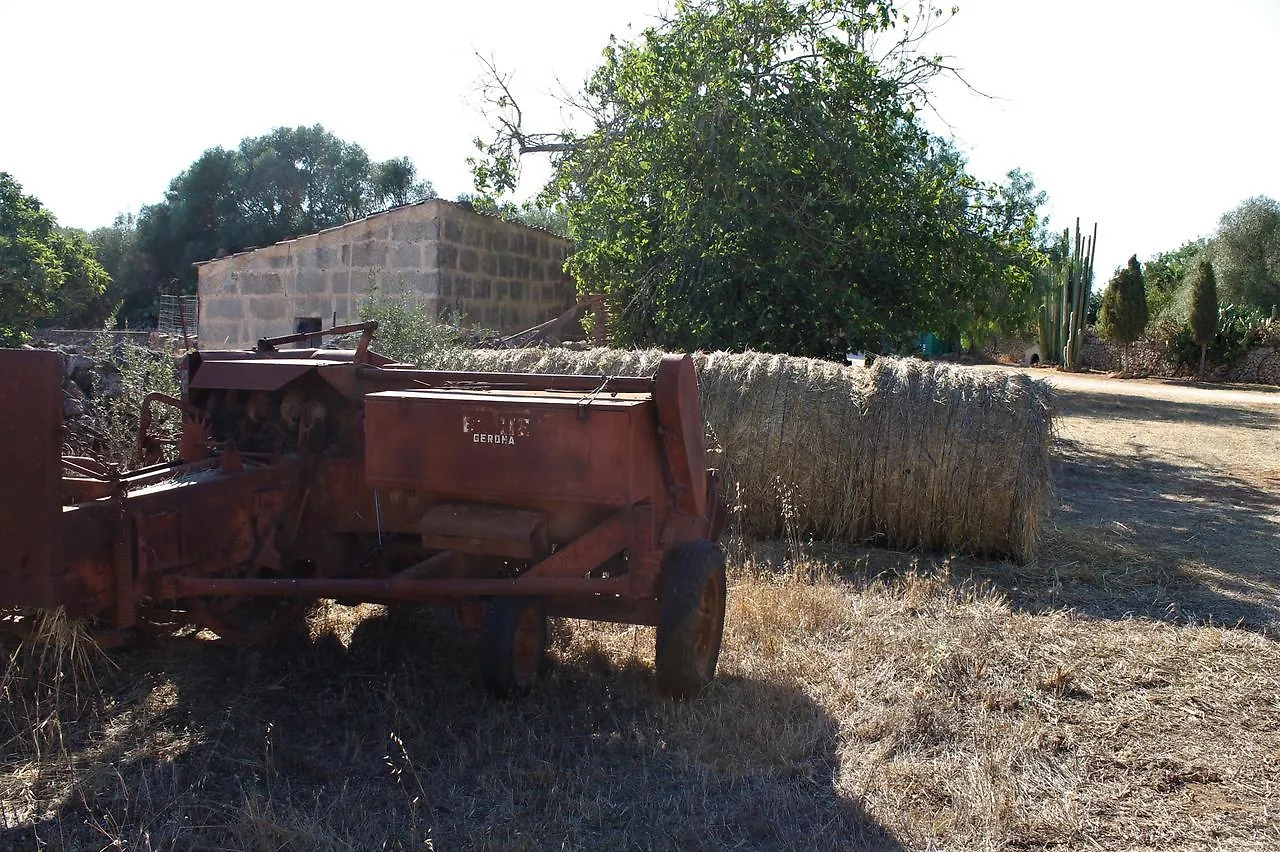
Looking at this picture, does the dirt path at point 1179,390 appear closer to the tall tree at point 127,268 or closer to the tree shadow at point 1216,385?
the tree shadow at point 1216,385

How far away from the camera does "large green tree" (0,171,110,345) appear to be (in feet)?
42.3

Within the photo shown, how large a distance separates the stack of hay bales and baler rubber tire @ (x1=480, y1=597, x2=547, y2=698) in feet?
11.3

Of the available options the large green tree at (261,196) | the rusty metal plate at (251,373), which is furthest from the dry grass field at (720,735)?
the large green tree at (261,196)

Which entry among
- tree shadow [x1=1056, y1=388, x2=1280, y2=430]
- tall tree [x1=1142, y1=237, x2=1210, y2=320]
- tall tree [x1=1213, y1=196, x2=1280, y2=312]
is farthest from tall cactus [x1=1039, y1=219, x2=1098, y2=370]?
tree shadow [x1=1056, y1=388, x2=1280, y2=430]

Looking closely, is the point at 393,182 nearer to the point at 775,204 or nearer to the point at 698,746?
the point at 775,204

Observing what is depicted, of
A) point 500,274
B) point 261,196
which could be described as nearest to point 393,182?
point 261,196

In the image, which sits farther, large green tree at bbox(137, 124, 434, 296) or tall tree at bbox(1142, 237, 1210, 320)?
tall tree at bbox(1142, 237, 1210, 320)

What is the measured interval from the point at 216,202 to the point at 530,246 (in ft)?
66.4

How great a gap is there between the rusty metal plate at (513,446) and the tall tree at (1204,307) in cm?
3197

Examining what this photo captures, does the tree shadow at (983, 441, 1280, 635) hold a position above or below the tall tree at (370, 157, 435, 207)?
below

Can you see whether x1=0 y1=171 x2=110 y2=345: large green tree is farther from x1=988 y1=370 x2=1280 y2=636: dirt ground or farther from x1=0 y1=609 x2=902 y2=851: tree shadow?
x1=988 y1=370 x2=1280 y2=636: dirt ground

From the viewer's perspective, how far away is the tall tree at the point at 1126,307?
34.4 metres

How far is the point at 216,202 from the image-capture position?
107 feet

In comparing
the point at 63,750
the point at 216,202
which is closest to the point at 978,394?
the point at 63,750
